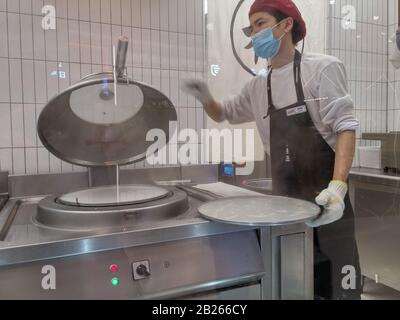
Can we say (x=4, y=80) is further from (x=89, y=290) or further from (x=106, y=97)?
(x=89, y=290)

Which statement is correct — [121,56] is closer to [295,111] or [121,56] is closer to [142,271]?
[295,111]

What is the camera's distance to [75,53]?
119 centimetres

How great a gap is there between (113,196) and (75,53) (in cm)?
59

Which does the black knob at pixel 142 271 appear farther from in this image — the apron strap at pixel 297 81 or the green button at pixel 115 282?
the apron strap at pixel 297 81

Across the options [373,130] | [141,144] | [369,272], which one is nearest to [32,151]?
[141,144]

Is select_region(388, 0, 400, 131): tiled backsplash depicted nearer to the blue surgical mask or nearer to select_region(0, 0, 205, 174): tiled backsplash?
the blue surgical mask

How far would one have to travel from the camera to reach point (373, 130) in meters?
1.11

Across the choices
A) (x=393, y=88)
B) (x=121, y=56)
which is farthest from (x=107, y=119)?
(x=393, y=88)

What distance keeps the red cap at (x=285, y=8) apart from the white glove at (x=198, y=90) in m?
0.32

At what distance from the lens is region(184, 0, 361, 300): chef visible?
35.5 inches

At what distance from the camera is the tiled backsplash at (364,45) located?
3.42 feet

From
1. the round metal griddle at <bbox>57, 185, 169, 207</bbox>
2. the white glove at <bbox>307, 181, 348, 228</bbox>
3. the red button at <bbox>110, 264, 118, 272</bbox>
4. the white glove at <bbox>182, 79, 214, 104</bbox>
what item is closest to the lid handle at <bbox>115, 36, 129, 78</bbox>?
the white glove at <bbox>182, 79, 214, 104</bbox>

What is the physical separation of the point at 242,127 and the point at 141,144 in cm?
39

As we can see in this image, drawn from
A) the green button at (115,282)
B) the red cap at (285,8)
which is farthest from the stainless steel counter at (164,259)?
the red cap at (285,8)
